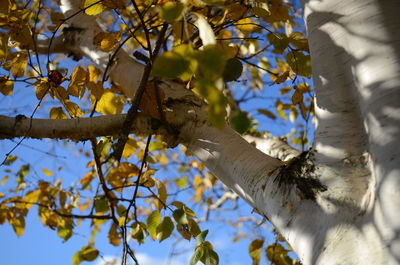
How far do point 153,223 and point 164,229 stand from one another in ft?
0.23

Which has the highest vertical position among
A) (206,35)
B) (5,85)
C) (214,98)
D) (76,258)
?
(5,85)

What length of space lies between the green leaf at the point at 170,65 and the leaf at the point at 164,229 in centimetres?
58

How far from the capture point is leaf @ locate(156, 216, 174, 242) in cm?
90

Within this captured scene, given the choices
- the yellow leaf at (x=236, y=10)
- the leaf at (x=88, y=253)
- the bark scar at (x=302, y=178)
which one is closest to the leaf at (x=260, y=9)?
the yellow leaf at (x=236, y=10)

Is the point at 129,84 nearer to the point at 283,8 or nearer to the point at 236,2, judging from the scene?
the point at 236,2

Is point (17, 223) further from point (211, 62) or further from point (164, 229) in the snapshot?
point (211, 62)

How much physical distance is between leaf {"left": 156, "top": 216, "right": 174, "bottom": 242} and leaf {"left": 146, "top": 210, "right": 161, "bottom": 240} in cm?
5

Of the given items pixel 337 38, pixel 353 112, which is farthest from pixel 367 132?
pixel 337 38

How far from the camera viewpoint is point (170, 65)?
0.42m

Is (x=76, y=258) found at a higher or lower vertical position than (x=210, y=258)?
higher

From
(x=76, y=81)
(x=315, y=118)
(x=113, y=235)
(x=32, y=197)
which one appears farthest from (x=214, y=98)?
(x=32, y=197)

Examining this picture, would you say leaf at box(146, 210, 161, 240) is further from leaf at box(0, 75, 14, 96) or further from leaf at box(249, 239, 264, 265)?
leaf at box(0, 75, 14, 96)

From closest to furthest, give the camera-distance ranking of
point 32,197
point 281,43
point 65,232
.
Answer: point 281,43
point 65,232
point 32,197

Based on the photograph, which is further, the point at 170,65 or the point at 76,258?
the point at 76,258
